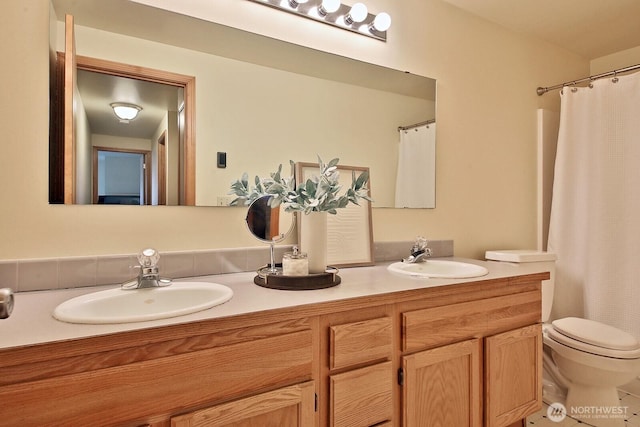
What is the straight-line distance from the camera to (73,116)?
1.18 m

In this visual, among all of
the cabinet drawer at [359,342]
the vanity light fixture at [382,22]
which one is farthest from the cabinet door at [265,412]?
the vanity light fixture at [382,22]

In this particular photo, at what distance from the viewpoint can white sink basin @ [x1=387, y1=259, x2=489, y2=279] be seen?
1439 mm

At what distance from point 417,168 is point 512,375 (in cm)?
103

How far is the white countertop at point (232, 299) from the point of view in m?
0.73

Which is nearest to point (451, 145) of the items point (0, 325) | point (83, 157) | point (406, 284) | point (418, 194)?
point (418, 194)

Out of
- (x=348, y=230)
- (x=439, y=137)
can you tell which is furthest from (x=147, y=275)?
(x=439, y=137)

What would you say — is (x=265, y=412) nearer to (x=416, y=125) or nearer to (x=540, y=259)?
(x=416, y=125)

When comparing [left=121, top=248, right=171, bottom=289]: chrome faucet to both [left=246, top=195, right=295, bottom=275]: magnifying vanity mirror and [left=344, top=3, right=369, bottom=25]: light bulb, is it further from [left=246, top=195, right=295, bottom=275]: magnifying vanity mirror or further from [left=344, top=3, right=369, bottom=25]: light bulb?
[left=344, top=3, right=369, bottom=25]: light bulb

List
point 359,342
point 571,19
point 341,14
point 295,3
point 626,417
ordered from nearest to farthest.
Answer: point 359,342, point 295,3, point 341,14, point 626,417, point 571,19

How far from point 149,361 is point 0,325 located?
324 mm

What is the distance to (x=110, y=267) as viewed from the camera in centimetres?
120

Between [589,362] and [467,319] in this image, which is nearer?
[467,319]

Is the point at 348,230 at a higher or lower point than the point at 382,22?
lower

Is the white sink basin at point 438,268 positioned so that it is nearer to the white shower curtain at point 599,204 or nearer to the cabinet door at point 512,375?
the cabinet door at point 512,375
